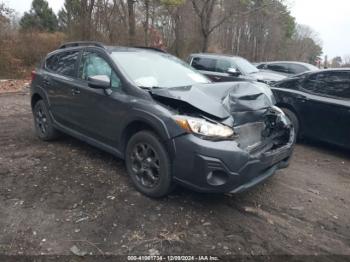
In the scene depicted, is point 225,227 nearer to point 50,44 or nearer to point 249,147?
point 249,147

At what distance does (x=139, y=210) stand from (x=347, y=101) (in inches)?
161

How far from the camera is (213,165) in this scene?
11.0 ft

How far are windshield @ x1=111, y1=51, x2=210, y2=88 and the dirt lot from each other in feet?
4.24

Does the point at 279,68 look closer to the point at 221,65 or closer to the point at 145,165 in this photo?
the point at 221,65

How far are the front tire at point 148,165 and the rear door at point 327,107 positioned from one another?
11.7 feet

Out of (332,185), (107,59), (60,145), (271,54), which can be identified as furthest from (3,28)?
(271,54)

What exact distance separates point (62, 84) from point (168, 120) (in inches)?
92.2

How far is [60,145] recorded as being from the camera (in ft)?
18.7

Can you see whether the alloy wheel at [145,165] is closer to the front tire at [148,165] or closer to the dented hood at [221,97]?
the front tire at [148,165]

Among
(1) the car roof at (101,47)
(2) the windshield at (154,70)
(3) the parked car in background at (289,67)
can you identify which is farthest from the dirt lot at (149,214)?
(3) the parked car in background at (289,67)

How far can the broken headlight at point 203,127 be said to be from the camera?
343 cm

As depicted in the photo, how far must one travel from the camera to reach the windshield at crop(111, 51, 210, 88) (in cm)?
427

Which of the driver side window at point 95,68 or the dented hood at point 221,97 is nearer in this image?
the dented hood at point 221,97

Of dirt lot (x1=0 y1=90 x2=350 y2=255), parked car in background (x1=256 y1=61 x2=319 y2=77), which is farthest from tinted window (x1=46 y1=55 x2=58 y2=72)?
parked car in background (x1=256 y1=61 x2=319 y2=77)
